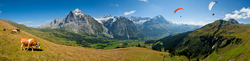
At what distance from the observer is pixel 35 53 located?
19578mm

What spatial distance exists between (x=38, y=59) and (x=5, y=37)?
9942 millimetres

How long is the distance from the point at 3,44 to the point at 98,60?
20.7m

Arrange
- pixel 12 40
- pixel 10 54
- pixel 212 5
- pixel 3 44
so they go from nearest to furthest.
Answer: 1. pixel 10 54
2. pixel 3 44
3. pixel 12 40
4. pixel 212 5

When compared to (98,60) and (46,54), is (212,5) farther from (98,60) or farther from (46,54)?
(46,54)

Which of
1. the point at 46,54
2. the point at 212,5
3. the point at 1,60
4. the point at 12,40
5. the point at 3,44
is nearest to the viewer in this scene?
the point at 1,60

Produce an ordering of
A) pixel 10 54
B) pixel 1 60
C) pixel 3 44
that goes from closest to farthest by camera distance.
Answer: pixel 1 60
pixel 10 54
pixel 3 44

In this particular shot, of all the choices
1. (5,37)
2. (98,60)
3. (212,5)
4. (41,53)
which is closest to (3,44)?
(5,37)

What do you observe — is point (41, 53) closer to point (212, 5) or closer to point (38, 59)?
point (38, 59)

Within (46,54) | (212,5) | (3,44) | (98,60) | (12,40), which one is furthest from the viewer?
(212,5)

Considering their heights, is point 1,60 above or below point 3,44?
below

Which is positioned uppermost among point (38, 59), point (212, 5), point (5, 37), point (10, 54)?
point (212, 5)

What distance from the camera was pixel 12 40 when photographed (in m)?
20.3

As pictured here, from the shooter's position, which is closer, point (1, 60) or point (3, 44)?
point (1, 60)

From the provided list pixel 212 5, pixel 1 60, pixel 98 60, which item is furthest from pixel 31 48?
pixel 212 5
